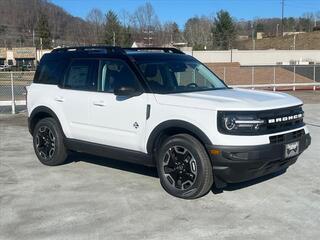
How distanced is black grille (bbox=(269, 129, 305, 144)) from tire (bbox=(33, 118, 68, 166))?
345 centimetres

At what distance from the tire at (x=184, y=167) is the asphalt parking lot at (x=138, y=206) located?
0.45ft

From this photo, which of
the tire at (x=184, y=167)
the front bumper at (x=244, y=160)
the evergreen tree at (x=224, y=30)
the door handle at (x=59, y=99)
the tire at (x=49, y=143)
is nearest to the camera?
the front bumper at (x=244, y=160)

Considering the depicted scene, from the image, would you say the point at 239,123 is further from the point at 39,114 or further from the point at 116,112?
the point at 39,114

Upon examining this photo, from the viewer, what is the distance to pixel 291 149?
618 cm

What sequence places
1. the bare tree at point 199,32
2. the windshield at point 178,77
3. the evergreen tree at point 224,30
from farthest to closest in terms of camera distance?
the bare tree at point 199,32
the evergreen tree at point 224,30
the windshield at point 178,77

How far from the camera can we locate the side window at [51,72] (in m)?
7.97

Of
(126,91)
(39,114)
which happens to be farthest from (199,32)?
(126,91)

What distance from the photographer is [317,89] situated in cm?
2780

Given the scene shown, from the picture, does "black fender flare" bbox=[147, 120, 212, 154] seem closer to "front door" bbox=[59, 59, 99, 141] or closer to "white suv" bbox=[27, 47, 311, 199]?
"white suv" bbox=[27, 47, 311, 199]

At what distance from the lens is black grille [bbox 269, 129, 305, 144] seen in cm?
595

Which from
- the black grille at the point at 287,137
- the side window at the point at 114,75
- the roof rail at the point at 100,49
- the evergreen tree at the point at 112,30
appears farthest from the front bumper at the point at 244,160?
the evergreen tree at the point at 112,30

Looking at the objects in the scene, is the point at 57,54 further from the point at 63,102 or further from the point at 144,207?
the point at 144,207

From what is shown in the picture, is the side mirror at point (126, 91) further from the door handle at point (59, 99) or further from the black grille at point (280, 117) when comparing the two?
the black grille at point (280, 117)

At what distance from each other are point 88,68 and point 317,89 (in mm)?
22476
